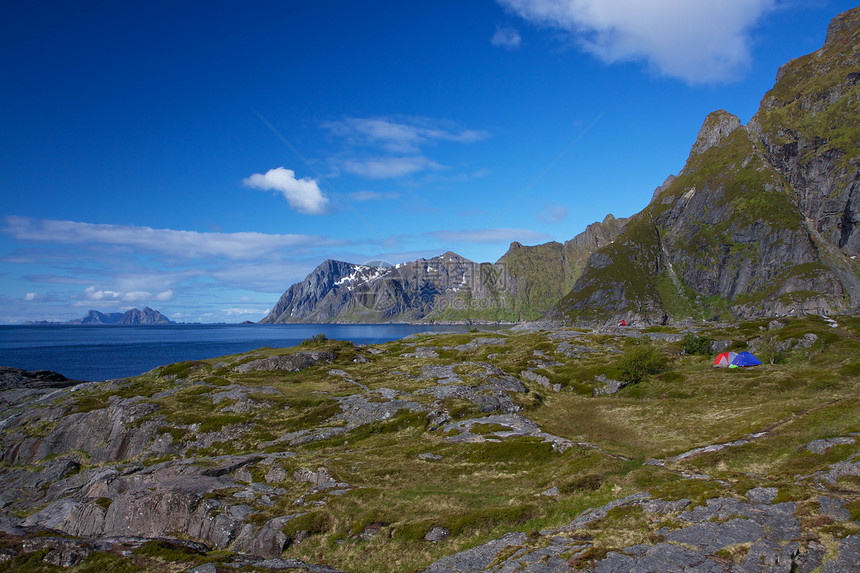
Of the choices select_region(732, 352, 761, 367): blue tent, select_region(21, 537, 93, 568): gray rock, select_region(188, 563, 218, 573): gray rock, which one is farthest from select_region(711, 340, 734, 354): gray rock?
select_region(21, 537, 93, 568): gray rock

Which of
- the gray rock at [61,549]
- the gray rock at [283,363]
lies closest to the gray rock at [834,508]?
the gray rock at [61,549]

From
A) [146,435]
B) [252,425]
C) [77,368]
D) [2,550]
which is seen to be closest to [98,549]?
[2,550]

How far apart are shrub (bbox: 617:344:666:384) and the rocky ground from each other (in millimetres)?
1142

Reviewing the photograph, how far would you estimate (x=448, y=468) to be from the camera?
39.7m

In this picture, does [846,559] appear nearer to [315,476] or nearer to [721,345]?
[315,476]

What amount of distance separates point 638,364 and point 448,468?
46.1m

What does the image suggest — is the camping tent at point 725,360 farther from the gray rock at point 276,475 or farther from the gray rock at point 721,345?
the gray rock at point 276,475

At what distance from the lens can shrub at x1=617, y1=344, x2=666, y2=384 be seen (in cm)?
7019

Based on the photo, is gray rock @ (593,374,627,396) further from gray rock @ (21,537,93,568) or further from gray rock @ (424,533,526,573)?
gray rock @ (21,537,93,568)

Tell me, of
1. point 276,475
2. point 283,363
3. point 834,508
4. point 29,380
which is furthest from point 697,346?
point 29,380

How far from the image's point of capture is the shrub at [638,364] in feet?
230

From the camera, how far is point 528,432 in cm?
4778

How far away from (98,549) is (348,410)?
125ft

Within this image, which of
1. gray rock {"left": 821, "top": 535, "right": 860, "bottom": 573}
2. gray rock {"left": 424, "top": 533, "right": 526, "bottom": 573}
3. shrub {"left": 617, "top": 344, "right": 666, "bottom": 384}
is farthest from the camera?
shrub {"left": 617, "top": 344, "right": 666, "bottom": 384}
